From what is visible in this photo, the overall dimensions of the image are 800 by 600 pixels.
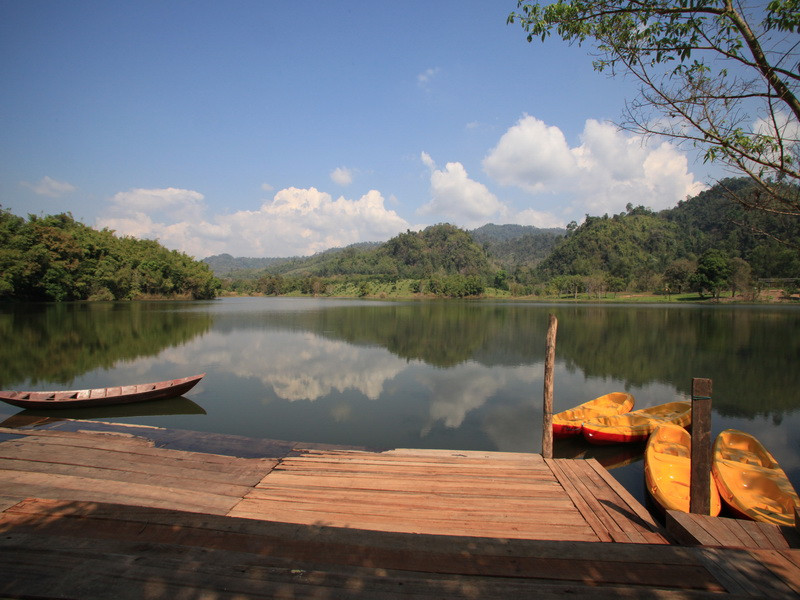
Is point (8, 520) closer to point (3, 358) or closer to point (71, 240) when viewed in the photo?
point (3, 358)

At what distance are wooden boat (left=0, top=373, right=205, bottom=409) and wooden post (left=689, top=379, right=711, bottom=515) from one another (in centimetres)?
1176

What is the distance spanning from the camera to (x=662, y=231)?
113m

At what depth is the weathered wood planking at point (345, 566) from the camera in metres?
1.97

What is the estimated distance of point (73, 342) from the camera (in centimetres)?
2141

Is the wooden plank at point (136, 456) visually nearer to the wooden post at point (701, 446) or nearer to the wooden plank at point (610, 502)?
the wooden plank at point (610, 502)

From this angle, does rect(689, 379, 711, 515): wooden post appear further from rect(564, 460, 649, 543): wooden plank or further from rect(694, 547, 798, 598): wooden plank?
rect(694, 547, 798, 598): wooden plank

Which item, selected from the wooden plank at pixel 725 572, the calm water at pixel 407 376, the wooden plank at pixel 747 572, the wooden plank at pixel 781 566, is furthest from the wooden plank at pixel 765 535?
the calm water at pixel 407 376

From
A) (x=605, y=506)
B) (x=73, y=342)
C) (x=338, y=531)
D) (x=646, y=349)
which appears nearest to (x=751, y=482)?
(x=605, y=506)

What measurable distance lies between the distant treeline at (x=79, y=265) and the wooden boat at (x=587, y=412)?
5730 centimetres

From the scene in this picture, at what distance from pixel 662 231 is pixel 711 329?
98.1 meters

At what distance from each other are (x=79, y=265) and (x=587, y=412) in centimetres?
6164

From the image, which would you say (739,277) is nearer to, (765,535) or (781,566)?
(765,535)

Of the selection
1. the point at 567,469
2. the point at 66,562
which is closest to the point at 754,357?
the point at 567,469

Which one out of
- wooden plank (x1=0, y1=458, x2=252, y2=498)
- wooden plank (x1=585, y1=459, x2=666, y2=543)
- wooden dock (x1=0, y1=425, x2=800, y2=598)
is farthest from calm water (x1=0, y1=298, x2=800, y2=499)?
wooden plank (x1=0, y1=458, x2=252, y2=498)
